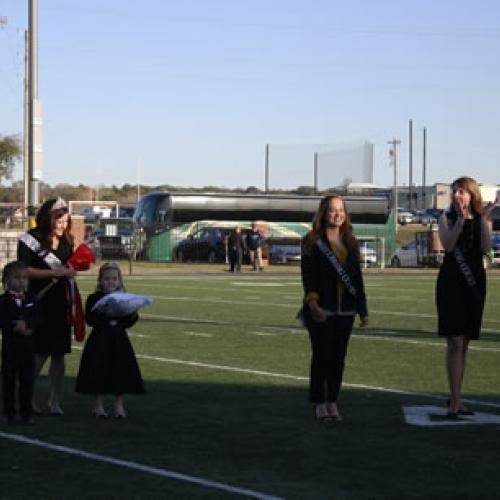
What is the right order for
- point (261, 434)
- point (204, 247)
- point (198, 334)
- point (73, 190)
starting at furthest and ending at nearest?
1. point (73, 190)
2. point (204, 247)
3. point (198, 334)
4. point (261, 434)

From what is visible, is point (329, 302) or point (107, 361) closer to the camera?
point (329, 302)

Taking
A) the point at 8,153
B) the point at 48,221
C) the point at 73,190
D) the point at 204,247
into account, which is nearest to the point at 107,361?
the point at 48,221

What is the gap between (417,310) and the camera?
2411 cm

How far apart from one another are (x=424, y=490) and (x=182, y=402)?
12.9ft

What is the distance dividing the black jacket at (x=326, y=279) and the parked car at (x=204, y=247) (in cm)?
4549

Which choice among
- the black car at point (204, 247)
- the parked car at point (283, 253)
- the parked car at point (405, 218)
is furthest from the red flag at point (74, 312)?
the parked car at point (405, 218)

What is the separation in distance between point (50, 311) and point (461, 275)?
316cm

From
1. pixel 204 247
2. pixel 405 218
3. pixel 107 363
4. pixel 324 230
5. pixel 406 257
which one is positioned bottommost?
pixel 406 257

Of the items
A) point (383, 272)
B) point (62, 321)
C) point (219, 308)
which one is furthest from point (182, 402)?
point (383, 272)

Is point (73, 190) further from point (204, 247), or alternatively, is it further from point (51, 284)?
point (51, 284)

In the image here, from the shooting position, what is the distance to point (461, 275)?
10453mm

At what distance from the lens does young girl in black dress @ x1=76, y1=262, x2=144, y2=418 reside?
33.9 ft

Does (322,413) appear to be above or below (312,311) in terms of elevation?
below

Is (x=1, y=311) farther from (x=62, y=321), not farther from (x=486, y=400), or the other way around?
(x=486, y=400)
